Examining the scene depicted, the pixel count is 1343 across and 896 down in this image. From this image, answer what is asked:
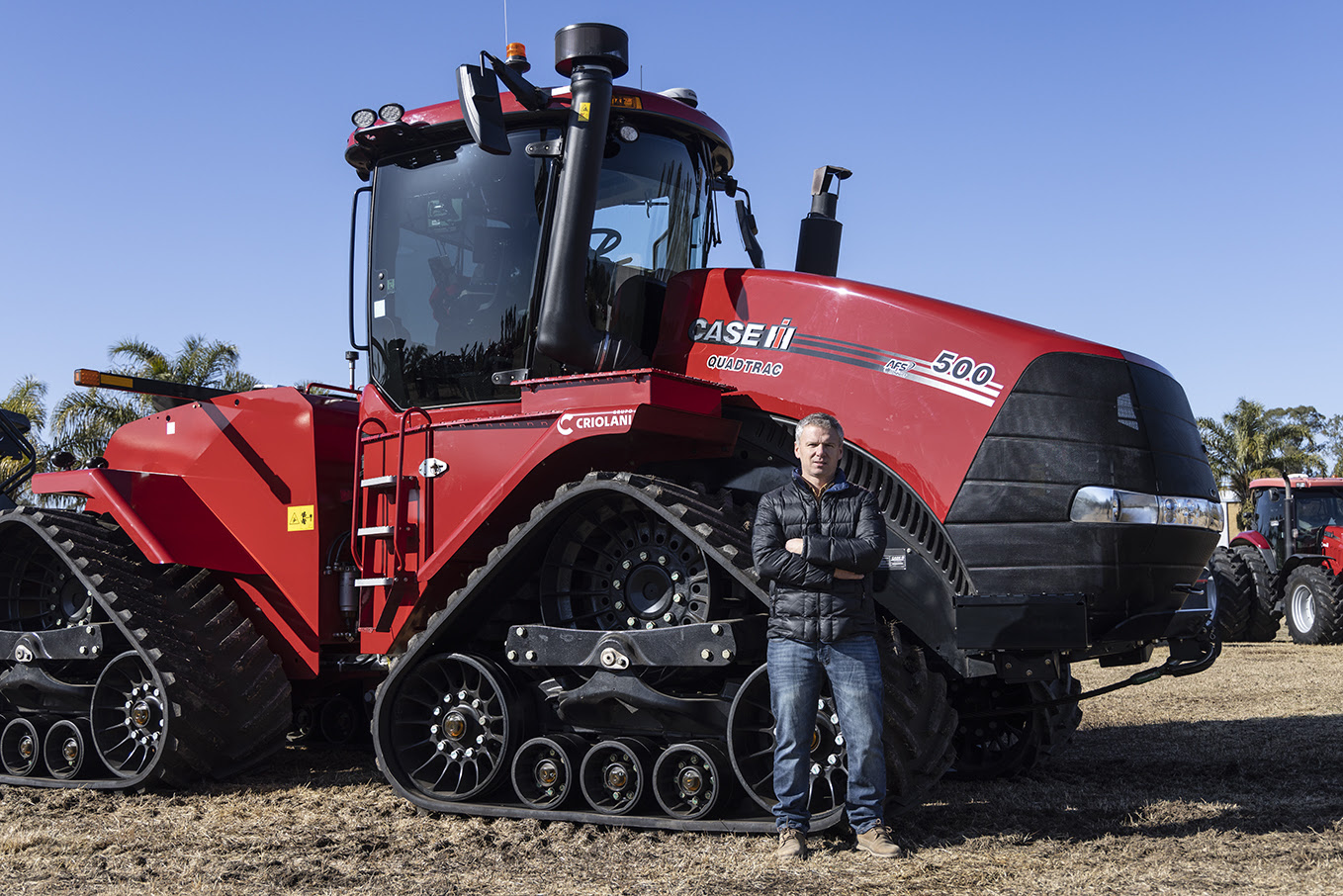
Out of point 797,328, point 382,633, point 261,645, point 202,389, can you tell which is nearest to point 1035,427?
point 797,328

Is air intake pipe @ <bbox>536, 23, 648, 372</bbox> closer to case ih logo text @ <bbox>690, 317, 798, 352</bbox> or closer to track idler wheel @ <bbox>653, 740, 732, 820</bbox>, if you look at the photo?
case ih logo text @ <bbox>690, 317, 798, 352</bbox>

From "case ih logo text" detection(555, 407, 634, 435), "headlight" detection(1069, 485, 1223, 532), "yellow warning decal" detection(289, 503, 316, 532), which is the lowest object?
"headlight" detection(1069, 485, 1223, 532)

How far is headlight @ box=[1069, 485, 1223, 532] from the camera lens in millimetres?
4836

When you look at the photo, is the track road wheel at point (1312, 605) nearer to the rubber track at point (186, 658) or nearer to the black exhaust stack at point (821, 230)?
the black exhaust stack at point (821, 230)

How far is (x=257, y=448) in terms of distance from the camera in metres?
7.18

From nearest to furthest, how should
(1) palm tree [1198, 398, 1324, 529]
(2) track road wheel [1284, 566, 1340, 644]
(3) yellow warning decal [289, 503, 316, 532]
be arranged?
(3) yellow warning decal [289, 503, 316, 532] < (2) track road wheel [1284, 566, 1340, 644] < (1) palm tree [1198, 398, 1324, 529]

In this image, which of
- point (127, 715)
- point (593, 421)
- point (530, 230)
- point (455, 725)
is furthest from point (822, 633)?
point (127, 715)

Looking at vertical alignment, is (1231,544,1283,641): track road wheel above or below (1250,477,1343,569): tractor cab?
below

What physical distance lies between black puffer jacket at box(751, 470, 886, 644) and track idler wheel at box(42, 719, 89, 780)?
13.7 ft

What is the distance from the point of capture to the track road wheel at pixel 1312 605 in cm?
1614

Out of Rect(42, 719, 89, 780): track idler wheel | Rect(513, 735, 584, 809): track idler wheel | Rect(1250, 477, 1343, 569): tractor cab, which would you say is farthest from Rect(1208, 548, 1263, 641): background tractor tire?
Rect(42, 719, 89, 780): track idler wheel

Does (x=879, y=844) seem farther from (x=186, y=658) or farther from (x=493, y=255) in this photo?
(x=186, y=658)

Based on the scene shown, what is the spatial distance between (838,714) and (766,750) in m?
0.41

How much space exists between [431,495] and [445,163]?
176 cm
